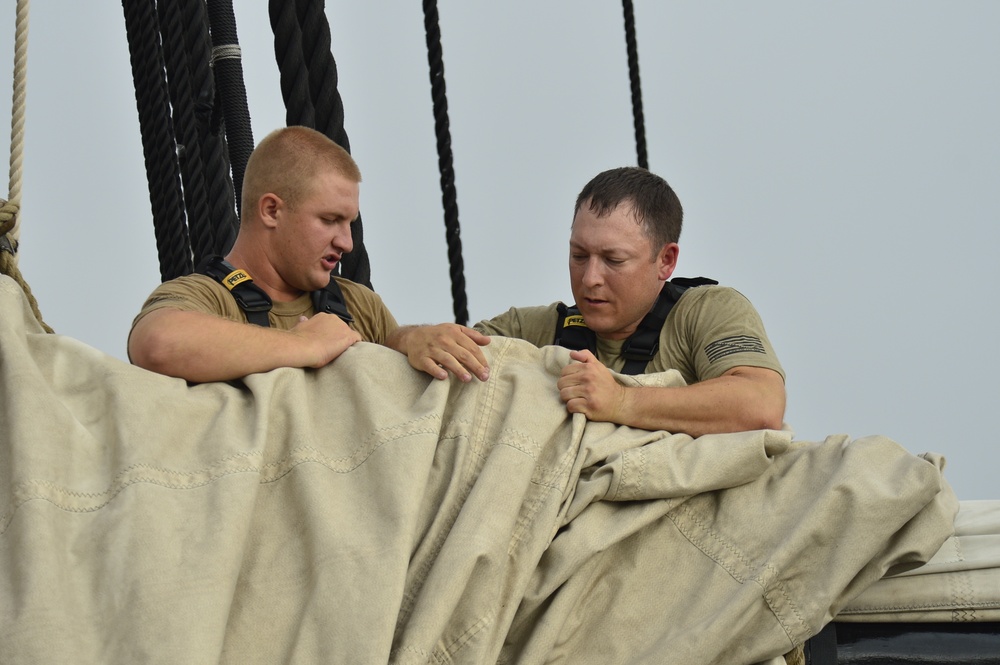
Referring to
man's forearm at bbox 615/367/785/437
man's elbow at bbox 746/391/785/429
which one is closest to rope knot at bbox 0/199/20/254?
man's forearm at bbox 615/367/785/437

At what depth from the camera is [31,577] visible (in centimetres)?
133

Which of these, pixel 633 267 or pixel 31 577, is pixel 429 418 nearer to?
pixel 31 577

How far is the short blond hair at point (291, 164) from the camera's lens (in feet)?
7.70

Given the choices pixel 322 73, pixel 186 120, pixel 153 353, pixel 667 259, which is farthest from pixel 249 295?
pixel 186 120

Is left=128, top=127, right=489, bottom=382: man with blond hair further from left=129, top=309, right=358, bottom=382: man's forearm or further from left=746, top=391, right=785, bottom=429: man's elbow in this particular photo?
left=746, top=391, right=785, bottom=429: man's elbow

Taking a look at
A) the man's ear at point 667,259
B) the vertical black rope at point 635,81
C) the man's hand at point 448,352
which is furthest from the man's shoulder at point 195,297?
the vertical black rope at point 635,81

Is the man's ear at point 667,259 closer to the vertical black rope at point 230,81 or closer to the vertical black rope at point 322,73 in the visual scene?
Result: the vertical black rope at point 322,73

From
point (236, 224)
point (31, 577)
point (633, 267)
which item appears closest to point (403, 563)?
point (31, 577)

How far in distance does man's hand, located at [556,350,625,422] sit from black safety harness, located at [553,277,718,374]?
0.48m

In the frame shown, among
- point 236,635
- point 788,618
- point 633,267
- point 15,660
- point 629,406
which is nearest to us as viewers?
point 15,660

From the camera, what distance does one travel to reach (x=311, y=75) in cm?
267

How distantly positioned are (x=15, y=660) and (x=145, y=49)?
7.57ft

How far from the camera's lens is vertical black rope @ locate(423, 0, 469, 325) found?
2.83 m

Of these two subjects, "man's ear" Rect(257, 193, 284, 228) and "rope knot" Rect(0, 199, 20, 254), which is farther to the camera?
"man's ear" Rect(257, 193, 284, 228)
